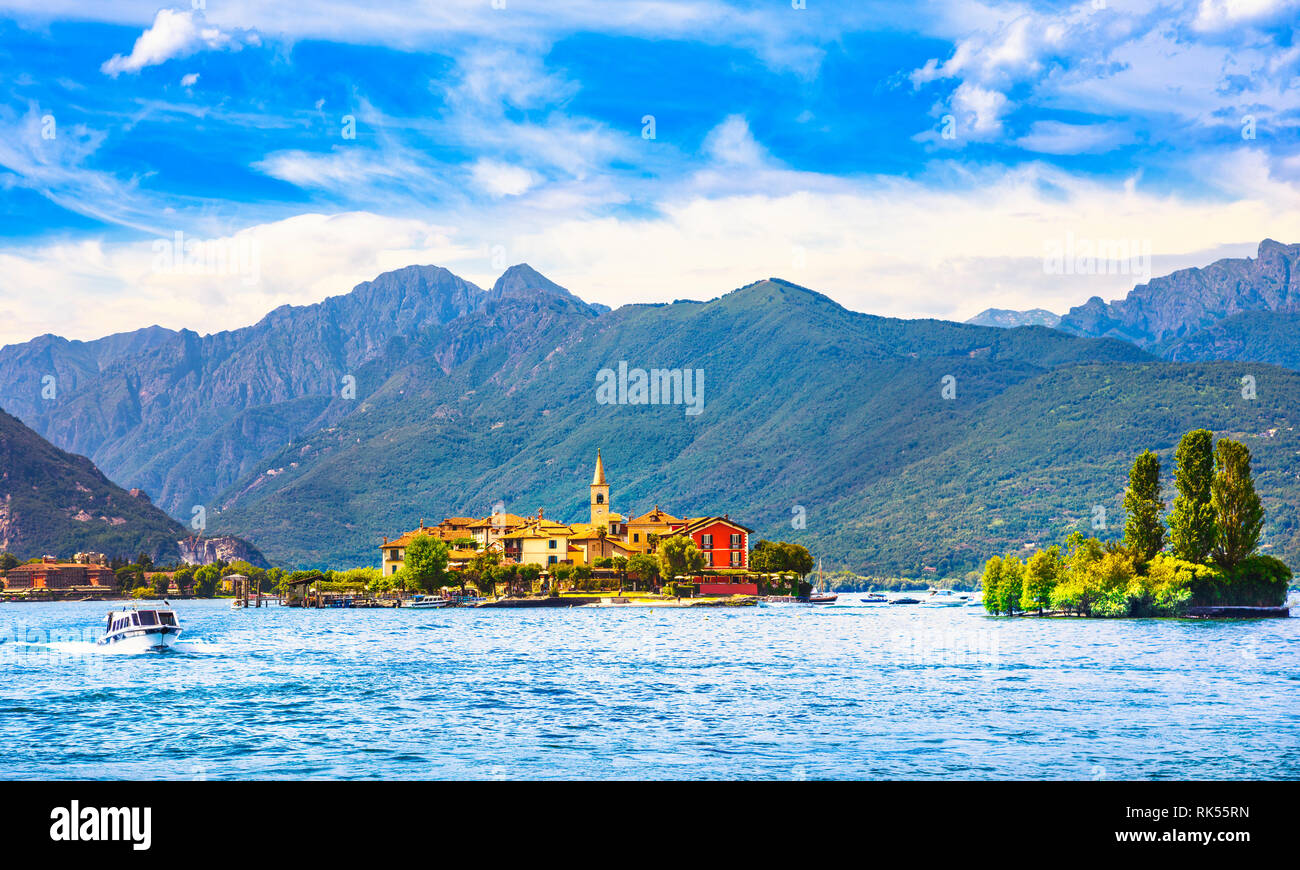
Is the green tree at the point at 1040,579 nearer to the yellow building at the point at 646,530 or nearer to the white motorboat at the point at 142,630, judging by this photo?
the white motorboat at the point at 142,630

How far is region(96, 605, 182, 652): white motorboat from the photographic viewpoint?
73.9 meters

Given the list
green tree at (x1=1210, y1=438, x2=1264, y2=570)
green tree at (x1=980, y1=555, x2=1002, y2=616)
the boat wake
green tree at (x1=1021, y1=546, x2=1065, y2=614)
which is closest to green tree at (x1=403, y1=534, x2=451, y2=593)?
green tree at (x1=980, y1=555, x2=1002, y2=616)

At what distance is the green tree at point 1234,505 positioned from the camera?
99562 mm

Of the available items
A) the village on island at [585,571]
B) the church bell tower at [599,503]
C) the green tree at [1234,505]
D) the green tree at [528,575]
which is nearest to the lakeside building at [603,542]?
the village on island at [585,571]

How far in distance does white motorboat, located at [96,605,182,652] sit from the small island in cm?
7373

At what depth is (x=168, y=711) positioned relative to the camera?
39.9m

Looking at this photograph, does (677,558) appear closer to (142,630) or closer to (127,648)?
(142,630)

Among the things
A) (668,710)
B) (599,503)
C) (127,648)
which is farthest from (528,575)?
(668,710)

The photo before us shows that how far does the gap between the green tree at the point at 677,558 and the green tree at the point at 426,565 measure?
3237 centimetres

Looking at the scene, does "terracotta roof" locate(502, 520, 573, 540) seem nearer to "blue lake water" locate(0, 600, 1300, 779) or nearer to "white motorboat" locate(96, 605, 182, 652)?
"blue lake water" locate(0, 600, 1300, 779)

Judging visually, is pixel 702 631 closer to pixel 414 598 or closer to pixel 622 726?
pixel 622 726

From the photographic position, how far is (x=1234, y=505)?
9962cm
